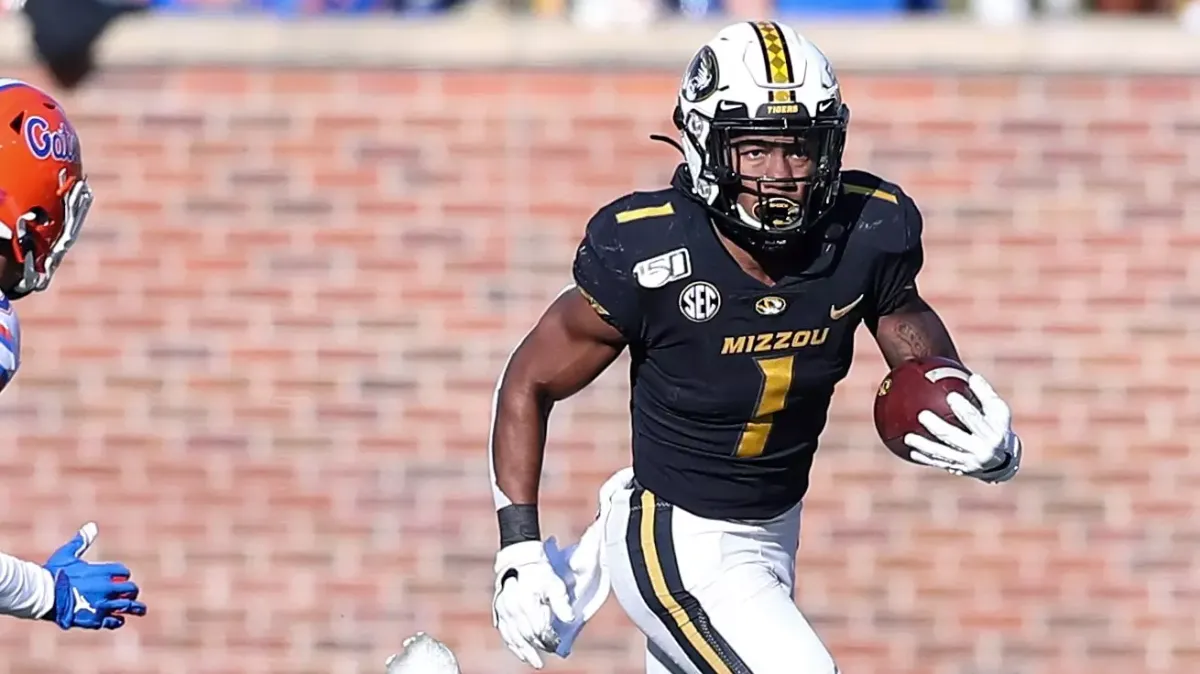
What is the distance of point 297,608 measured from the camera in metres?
6.53

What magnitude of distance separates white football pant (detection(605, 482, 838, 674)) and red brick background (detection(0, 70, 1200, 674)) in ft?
7.18

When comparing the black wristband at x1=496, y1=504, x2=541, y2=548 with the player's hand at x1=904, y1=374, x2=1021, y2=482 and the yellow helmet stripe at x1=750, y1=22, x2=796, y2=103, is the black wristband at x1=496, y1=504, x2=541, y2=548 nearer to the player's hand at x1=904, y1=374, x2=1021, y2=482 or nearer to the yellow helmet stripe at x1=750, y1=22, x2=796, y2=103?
the player's hand at x1=904, y1=374, x2=1021, y2=482

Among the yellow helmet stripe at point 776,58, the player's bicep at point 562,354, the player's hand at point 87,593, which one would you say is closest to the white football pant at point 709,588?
the player's bicep at point 562,354

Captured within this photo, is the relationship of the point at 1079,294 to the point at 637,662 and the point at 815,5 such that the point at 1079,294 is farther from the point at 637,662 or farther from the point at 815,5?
the point at 637,662

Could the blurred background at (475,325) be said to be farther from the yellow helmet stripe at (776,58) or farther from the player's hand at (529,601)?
the player's hand at (529,601)

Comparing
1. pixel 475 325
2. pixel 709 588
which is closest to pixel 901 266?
pixel 709 588

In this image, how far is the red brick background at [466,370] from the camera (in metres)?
6.41

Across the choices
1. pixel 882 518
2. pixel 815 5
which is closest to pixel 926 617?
pixel 882 518

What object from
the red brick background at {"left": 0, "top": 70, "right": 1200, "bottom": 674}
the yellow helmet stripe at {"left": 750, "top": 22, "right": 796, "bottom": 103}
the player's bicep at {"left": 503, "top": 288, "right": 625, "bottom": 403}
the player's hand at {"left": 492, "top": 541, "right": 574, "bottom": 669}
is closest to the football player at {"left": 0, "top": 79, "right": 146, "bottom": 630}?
the player's hand at {"left": 492, "top": 541, "right": 574, "bottom": 669}

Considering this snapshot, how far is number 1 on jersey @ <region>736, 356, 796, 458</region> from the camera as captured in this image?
4082mm

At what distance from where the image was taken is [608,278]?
13.1 ft

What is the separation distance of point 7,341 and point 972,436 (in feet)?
5.72

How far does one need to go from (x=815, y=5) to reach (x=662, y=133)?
685mm

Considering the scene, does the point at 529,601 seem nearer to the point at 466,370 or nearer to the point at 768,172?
the point at 768,172
